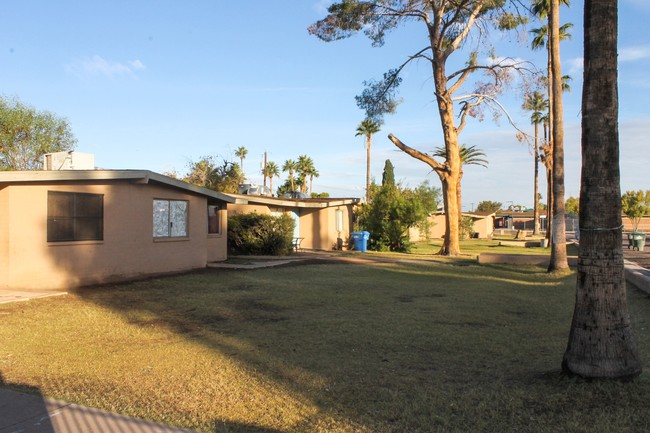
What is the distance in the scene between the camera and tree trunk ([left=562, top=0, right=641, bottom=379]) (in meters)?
4.91

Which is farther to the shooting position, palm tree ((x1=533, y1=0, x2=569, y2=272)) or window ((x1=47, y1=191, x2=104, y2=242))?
palm tree ((x1=533, y1=0, x2=569, y2=272))

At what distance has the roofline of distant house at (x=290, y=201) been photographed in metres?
21.2

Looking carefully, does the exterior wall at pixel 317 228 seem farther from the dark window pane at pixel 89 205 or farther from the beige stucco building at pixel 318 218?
the dark window pane at pixel 89 205

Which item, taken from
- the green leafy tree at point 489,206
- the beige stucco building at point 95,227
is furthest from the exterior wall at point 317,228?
the green leafy tree at point 489,206

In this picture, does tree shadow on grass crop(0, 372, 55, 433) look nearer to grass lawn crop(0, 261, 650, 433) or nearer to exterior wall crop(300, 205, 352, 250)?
grass lawn crop(0, 261, 650, 433)

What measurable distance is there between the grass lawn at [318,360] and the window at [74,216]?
1451mm

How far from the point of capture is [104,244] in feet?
44.8

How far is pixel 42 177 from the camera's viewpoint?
11805 millimetres

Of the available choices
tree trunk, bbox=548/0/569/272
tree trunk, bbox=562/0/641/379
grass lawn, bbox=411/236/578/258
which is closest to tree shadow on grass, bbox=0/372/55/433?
tree trunk, bbox=562/0/641/379

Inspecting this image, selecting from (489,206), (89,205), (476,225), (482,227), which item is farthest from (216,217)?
(489,206)

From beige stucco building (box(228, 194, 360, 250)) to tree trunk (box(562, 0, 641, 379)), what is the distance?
19256mm

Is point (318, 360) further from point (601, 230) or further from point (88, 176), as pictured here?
point (88, 176)

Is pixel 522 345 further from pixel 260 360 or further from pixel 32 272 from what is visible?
pixel 32 272

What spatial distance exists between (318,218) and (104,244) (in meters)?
15.5
